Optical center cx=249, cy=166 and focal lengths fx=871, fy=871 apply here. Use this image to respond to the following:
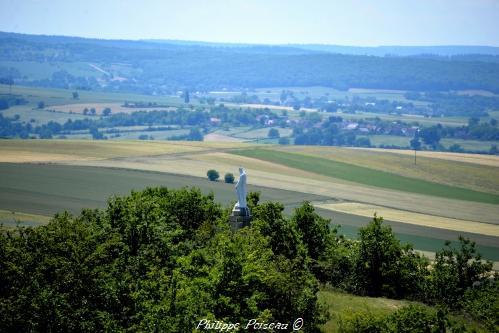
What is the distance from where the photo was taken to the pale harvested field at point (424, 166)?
132375 millimetres

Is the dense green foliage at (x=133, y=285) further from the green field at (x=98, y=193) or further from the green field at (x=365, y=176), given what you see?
the green field at (x=365, y=176)

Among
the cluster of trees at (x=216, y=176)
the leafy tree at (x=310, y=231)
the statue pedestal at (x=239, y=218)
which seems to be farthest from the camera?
the cluster of trees at (x=216, y=176)

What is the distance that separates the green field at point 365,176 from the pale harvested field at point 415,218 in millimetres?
17285

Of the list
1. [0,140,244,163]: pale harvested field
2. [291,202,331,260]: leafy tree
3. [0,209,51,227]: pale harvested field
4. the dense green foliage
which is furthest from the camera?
[0,140,244,163]: pale harvested field

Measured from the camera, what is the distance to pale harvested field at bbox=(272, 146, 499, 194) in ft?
434

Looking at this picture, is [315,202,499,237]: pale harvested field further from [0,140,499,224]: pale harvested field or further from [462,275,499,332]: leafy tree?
[462,275,499,332]: leafy tree

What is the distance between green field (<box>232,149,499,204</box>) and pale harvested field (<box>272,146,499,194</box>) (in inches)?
119

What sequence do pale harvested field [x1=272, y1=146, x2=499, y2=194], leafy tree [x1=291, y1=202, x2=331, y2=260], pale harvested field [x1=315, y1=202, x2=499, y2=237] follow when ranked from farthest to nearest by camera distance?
1. pale harvested field [x1=272, y1=146, x2=499, y2=194]
2. pale harvested field [x1=315, y1=202, x2=499, y2=237]
3. leafy tree [x1=291, y1=202, x2=331, y2=260]

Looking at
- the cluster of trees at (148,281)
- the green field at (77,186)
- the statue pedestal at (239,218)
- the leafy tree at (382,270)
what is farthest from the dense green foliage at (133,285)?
the green field at (77,186)

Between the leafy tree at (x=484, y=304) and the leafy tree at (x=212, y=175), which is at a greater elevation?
the leafy tree at (x=484, y=304)

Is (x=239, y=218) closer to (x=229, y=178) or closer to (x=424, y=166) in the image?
(x=229, y=178)

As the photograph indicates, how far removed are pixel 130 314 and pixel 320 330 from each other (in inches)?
357

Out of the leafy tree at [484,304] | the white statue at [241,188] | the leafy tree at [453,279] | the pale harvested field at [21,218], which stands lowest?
the pale harvested field at [21,218]

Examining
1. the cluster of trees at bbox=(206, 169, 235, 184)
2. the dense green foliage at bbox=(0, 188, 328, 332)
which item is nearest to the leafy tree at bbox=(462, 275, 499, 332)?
the dense green foliage at bbox=(0, 188, 328, 332)
